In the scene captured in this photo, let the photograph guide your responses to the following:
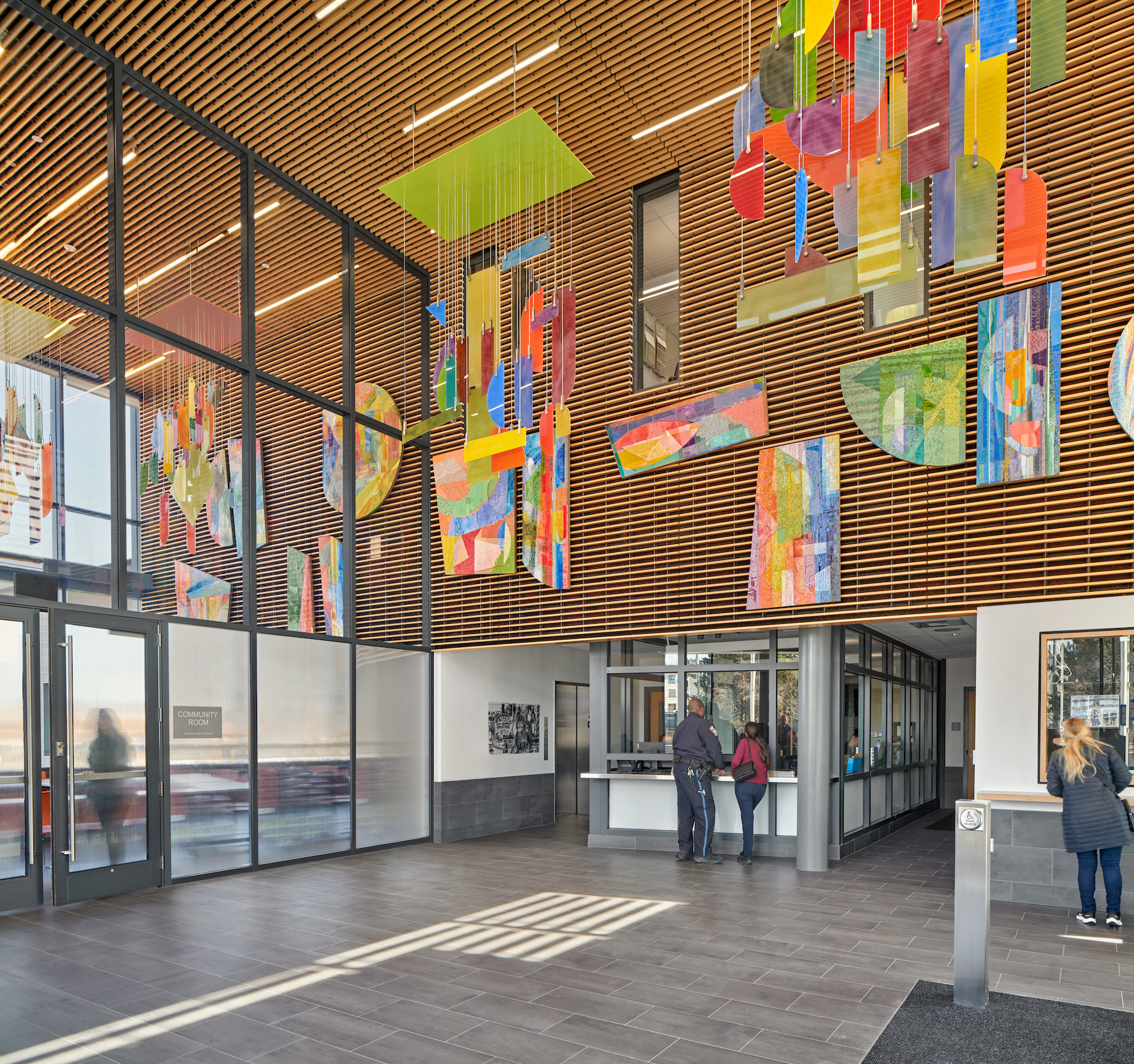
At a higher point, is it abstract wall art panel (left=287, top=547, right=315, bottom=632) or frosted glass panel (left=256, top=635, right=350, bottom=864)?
abstract wall art panel (left=287, top=547, right=315, bottom=632)

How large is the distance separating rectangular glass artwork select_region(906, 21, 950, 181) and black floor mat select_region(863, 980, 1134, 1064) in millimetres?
4553

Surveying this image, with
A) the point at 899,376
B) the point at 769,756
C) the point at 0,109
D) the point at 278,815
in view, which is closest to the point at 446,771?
the point at 278,815

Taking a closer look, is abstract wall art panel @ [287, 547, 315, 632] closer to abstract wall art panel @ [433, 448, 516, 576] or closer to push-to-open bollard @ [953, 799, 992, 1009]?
abstract wall art panel @ [433, 448, 516, 576]

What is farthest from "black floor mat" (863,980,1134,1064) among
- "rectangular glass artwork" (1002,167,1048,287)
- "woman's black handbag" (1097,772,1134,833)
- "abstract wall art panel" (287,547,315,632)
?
"abstract wall art panel" (287,547,315,632)

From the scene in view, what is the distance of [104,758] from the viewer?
756 cm

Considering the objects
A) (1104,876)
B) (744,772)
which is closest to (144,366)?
(744,772)

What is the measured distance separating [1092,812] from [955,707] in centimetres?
993

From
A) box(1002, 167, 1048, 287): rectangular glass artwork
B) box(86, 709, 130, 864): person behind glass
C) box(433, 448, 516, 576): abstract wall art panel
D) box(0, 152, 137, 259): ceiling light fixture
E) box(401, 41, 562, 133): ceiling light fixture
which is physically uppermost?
box(401, 41, 562, 133): ceiling light fixture

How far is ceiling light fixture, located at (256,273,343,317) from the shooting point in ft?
31.6

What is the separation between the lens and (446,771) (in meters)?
11.3

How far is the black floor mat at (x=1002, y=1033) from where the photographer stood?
400 centimetres

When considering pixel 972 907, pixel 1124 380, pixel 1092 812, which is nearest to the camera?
pixel 972 907

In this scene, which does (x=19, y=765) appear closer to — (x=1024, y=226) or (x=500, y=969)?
(x=500, y=969)

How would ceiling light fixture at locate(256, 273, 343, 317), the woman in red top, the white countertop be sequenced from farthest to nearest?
ceiling light fixture at locate(256, 273, 343, 317)
the white countertop
the woman in red top
